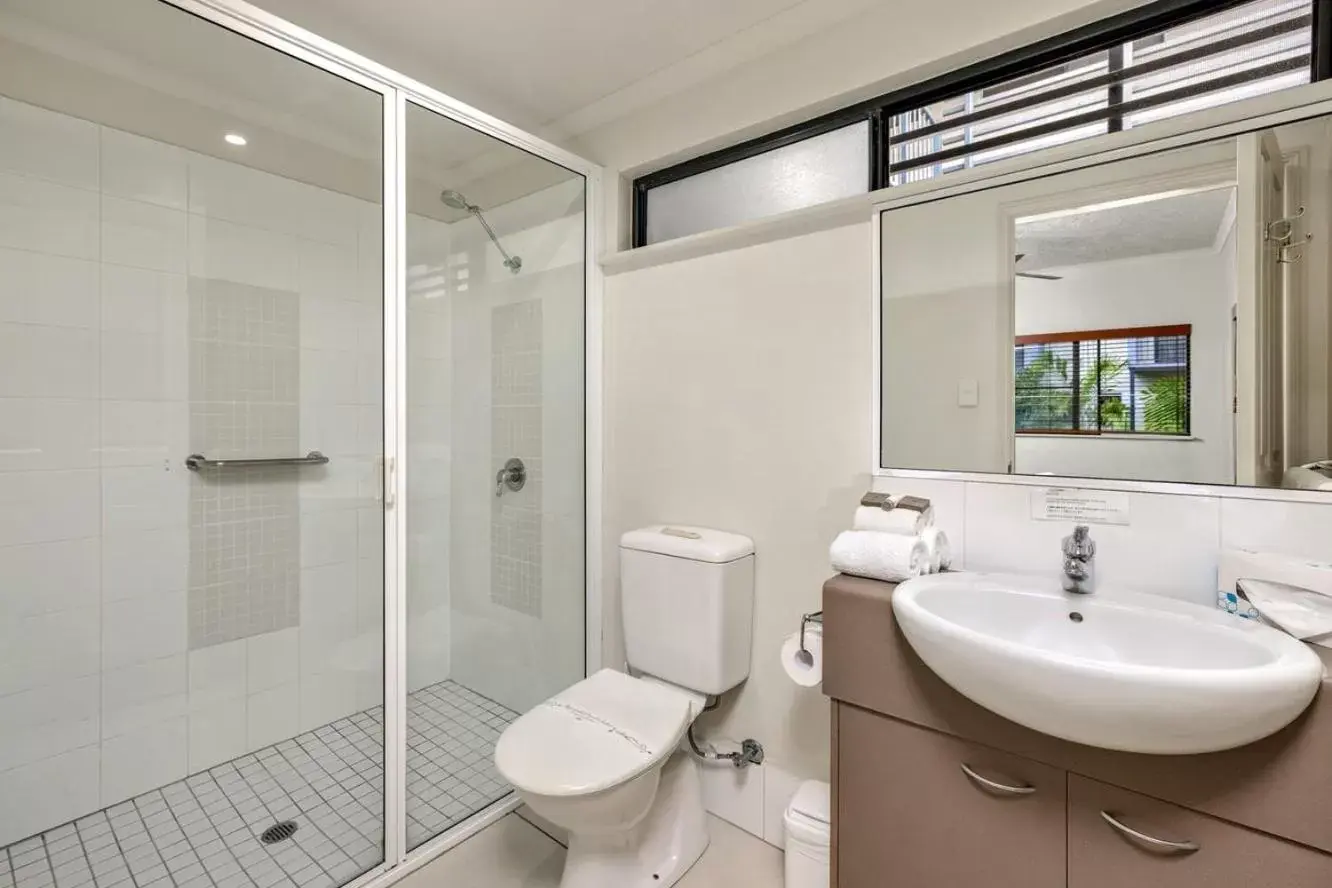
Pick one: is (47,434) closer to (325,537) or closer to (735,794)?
(325,537)

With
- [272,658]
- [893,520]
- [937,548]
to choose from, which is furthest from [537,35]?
[272,658]

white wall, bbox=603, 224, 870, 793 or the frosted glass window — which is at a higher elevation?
the frosted glass window

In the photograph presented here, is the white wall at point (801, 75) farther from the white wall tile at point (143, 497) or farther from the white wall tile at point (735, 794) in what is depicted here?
the white wall tile at point (735, 794)

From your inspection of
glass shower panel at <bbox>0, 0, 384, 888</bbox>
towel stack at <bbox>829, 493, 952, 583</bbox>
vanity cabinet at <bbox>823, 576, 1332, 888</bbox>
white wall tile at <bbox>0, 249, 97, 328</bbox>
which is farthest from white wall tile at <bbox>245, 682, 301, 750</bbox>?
towel stack at <bbox>829, 493, 952, 583</bbox>

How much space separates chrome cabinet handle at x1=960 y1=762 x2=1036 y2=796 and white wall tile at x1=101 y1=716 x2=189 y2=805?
227 cm

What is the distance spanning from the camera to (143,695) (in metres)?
1.84

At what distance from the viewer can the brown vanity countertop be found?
2.66ft

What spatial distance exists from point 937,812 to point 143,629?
2.26 metres

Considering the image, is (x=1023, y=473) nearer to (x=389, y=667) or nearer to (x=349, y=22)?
(x=389, y=667)

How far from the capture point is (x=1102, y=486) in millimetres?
1254

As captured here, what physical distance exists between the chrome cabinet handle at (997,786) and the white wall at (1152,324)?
0.64 metres

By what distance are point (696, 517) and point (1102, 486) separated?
1056mm

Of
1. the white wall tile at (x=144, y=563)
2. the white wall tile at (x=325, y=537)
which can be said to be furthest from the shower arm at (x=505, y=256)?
the white wall tile at (x=144, y=563)

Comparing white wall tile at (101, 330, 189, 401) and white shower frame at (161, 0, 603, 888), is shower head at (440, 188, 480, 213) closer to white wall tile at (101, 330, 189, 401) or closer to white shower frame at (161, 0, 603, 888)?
white shower frame at (161, 0, 603, 888)
